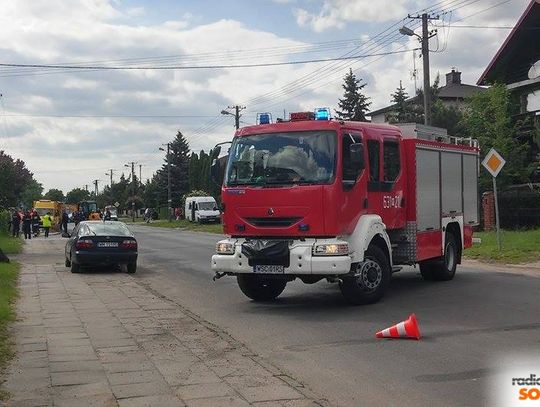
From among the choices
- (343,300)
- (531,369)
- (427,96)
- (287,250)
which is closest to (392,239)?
(343,300)

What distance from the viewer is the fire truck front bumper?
33.7ft

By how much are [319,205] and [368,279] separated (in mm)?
1630

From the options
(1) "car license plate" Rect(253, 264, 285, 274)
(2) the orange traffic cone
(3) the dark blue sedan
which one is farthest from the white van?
(2) the orange traffic cone

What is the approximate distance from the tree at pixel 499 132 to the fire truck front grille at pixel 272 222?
78.2 ft

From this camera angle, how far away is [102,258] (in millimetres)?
18156

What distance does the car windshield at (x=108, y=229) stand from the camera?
18.5 meters

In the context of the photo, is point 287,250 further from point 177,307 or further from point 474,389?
point 474,389

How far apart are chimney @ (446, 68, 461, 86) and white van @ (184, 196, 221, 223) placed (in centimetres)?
3282

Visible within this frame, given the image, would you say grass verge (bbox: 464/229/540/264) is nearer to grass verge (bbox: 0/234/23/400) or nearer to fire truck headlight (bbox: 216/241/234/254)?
fire truck headlight (bbox: 216/241/234/254)

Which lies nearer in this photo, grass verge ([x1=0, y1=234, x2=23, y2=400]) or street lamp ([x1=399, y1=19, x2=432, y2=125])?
grass verge ([x1=0, y1=234, x2=23, y2=400])

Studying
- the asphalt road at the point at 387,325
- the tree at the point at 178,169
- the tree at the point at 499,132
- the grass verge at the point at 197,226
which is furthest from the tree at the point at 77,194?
the asphalt road at the point at 387,325

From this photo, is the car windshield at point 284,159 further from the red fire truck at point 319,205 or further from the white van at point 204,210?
the white van at point 204,210

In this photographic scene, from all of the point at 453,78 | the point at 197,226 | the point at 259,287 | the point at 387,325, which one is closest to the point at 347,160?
the point at 387,325

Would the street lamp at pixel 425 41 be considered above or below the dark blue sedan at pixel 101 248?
above
